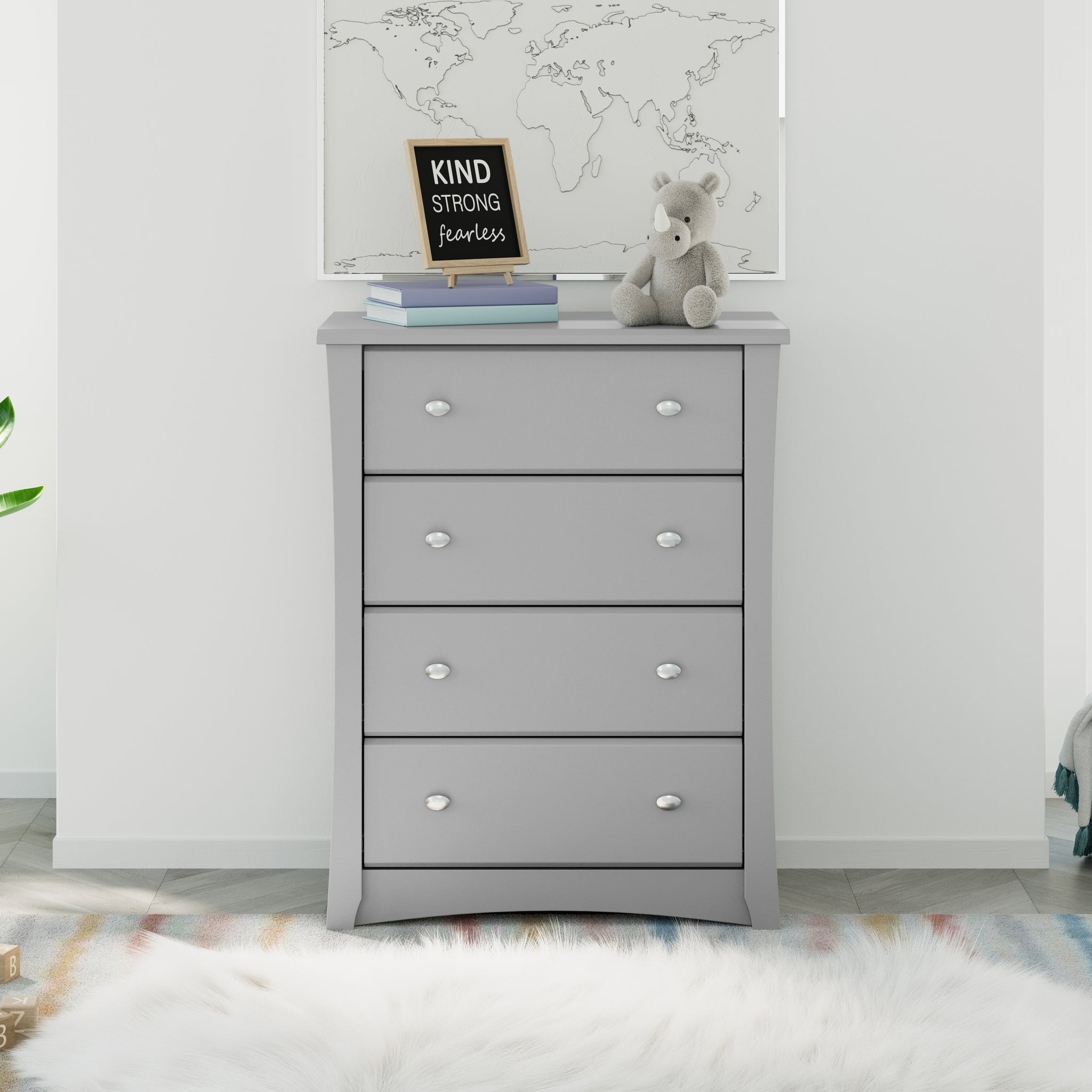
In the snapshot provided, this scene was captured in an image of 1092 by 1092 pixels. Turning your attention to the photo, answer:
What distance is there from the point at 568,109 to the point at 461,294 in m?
0.52

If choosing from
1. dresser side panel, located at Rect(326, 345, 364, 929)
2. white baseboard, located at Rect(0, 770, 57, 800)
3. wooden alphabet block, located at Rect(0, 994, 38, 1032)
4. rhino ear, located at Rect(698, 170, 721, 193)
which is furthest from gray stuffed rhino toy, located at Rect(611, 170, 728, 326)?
white baseboard, located at Rect(0, 770, 57, 800)

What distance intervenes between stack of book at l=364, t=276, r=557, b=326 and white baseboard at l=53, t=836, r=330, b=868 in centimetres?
115

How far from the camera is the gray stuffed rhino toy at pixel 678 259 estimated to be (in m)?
2.46

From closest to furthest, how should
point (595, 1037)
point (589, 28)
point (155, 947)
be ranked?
1. point (595, 1037)
2. point (155, 947)
3. point (589, 28)

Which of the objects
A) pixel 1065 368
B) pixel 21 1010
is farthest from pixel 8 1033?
pixel 1065 368

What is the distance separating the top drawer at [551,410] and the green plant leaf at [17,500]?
0.77 m

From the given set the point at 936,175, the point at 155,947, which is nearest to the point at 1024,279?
the point at 936,175

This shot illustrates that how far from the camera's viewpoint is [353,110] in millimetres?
2693

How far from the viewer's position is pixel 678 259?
248 cm

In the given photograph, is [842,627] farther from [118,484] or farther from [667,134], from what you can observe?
[118,484]

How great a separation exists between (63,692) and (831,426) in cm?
169

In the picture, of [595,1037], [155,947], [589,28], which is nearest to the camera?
[595,1037]

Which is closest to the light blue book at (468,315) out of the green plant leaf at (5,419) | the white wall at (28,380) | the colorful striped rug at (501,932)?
the green plant leaf at (5,419)

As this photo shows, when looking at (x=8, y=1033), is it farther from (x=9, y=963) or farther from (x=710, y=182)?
(x=710, y=182)
